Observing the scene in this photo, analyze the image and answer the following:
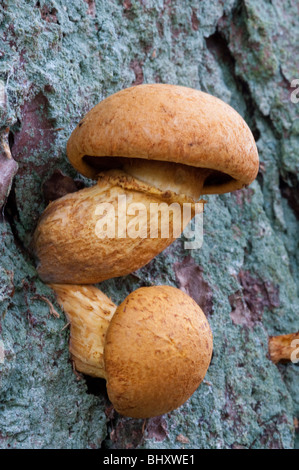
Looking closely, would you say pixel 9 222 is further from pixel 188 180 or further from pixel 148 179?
pixel 188 180

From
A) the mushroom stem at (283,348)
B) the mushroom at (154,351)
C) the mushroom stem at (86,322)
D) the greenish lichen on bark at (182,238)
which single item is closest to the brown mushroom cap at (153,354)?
the mushroom at (154,351)

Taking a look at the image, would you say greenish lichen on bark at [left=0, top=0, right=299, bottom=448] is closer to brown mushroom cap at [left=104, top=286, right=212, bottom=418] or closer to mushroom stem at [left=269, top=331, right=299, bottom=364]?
mushroom stem at [left=269, top=331, right=299, bottom=364]

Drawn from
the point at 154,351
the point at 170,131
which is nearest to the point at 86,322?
the point at 154,351

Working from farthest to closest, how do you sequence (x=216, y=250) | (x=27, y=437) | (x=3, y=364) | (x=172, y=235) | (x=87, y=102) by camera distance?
1. (x=216, y=250)
2. (x=87, y=102)
3. (x=172, y=235)
4. (x=27, y=437)
5. (x=3, y=364)

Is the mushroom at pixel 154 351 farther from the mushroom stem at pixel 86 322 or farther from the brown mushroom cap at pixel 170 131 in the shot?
the brown mushroom cap at pixel 170 131

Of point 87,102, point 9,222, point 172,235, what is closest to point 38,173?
point 9,222

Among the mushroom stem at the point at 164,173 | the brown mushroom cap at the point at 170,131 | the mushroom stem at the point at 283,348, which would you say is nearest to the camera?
the brown mushroom cap at the point at 170,131

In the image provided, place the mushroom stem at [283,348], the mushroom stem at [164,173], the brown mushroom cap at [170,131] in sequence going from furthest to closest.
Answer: the mushroom stem at [283,348] < the mushroom stem at [164,173] < the brown mushroom cap at [170,131]

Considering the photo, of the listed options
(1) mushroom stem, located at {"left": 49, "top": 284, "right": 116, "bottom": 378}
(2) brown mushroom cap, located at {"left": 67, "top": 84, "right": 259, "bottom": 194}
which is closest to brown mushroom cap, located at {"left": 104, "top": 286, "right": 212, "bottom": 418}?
(1) mushroom stem, located at {"left": 49, "top": 284, "right": 116, "bottom": 378}
